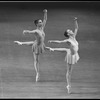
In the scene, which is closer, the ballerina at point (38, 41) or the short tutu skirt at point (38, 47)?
the ballerina at point (38, 41)

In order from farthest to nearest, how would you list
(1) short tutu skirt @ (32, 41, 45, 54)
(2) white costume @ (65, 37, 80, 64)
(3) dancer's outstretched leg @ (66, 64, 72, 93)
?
(1) short tutu skirt @ (32, 41, 45, 54) < (3) dancer's outstretched leg @ (66, 64, 72, 93) < (2) white costume @ (65, 37, 80, 64)

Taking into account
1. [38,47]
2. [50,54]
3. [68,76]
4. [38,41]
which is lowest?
[50,54]

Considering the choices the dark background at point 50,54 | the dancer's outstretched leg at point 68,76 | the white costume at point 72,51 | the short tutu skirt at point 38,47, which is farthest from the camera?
→ the short tutu skirt at point 38,47

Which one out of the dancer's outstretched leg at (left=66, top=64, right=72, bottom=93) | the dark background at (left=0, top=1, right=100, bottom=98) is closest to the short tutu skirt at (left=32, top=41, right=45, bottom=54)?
the dark background at (left=0, top=1, right=100, bottom=98)

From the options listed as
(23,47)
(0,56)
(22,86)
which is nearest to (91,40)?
(23,47)

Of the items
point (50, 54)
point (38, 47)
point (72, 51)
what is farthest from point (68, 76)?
point (50, 54)

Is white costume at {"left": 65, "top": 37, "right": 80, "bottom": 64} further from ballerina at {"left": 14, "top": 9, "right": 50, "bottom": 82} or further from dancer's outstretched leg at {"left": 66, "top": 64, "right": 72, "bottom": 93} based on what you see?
ballerina at {"left": 14, "top": 9, "right": 50, "bottom": 82}

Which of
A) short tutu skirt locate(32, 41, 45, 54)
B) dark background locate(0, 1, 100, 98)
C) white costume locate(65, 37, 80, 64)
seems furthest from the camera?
short tutu skirt locate(32, 41, 45, 54)

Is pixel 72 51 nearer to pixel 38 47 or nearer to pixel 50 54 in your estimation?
pixel 38 47

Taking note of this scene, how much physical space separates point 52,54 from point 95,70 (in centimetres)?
149

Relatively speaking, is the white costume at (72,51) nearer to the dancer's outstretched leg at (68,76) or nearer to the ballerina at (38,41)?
the dancer's outstretched leg at (68,76)

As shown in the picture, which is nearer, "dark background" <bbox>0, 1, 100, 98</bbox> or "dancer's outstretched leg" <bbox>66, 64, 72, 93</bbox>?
"dancer's outstretched leg" <bbox>66, 64, 72, 93</bbox>

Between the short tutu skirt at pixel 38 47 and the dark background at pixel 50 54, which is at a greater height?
the short tutu skirt at pixel 38 47

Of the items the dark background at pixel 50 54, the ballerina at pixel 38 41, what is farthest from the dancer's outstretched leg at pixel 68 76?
the ballerina at pixel 38 41
